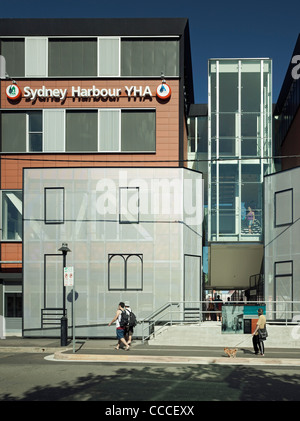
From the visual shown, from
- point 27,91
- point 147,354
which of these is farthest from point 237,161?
point 147,354

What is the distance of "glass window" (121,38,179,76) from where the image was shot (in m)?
28.4

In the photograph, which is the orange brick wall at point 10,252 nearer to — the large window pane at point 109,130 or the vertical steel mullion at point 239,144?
the large window pane at point 109,130

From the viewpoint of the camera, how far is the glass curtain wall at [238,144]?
102ft

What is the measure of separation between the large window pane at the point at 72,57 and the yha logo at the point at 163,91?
3.58 metres

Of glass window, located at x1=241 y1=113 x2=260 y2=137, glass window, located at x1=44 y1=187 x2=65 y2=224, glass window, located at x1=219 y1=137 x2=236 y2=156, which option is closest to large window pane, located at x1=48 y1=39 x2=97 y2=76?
glass window, located at x1=44 y1=187 x2=65 y2=224

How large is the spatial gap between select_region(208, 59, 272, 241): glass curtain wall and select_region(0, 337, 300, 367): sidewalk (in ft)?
38.8

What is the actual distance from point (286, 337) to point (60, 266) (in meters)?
10.3

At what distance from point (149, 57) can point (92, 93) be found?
12.0 ft

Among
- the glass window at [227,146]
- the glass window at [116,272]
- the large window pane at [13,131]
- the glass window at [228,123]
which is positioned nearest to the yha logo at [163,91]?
the glass window at [228,123]

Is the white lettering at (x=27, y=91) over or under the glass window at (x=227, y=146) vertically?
over

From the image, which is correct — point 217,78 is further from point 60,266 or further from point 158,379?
point 158,379
